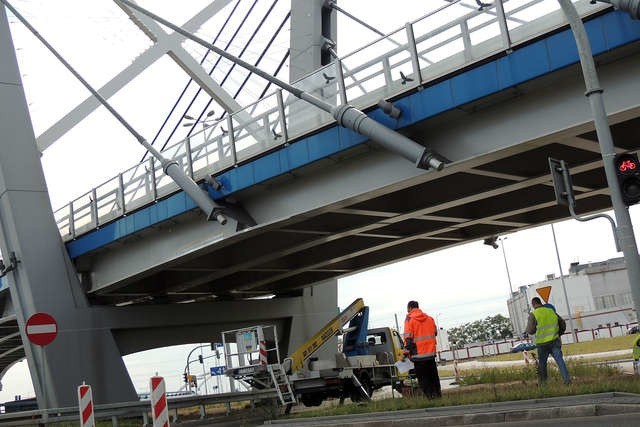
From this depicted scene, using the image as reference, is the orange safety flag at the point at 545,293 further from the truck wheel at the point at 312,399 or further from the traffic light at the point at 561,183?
the truck wheel at the point at 312,399

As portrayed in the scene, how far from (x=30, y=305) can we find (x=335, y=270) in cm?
1095

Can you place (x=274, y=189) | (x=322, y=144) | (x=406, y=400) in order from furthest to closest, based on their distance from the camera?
1. (x=274, y=189)
2. (x=322, y=144)
3. (x=406, y=400)

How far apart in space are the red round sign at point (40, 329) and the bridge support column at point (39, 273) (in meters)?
9.94

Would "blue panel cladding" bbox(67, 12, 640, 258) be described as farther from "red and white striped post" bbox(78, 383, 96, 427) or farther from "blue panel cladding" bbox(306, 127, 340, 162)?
"red and white striped post" bbox(78, 383, 96, 427)

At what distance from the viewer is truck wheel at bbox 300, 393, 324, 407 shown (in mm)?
19203

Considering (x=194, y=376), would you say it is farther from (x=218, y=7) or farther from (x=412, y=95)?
(x=412, y=95)

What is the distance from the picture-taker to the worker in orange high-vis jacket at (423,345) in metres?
12.2

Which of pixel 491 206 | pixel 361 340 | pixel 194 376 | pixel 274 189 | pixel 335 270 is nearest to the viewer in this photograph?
pixel 274 189

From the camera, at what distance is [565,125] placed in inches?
480

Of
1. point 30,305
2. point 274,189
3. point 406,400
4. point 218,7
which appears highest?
point 218,7

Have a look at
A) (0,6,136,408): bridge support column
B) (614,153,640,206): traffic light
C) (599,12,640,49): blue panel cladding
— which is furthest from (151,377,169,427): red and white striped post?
(0,6,136,408): bridge support column

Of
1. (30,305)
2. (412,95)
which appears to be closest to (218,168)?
(412,95)

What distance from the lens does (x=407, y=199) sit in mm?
17594

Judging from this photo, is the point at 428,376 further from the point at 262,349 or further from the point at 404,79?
the point at 262,349
